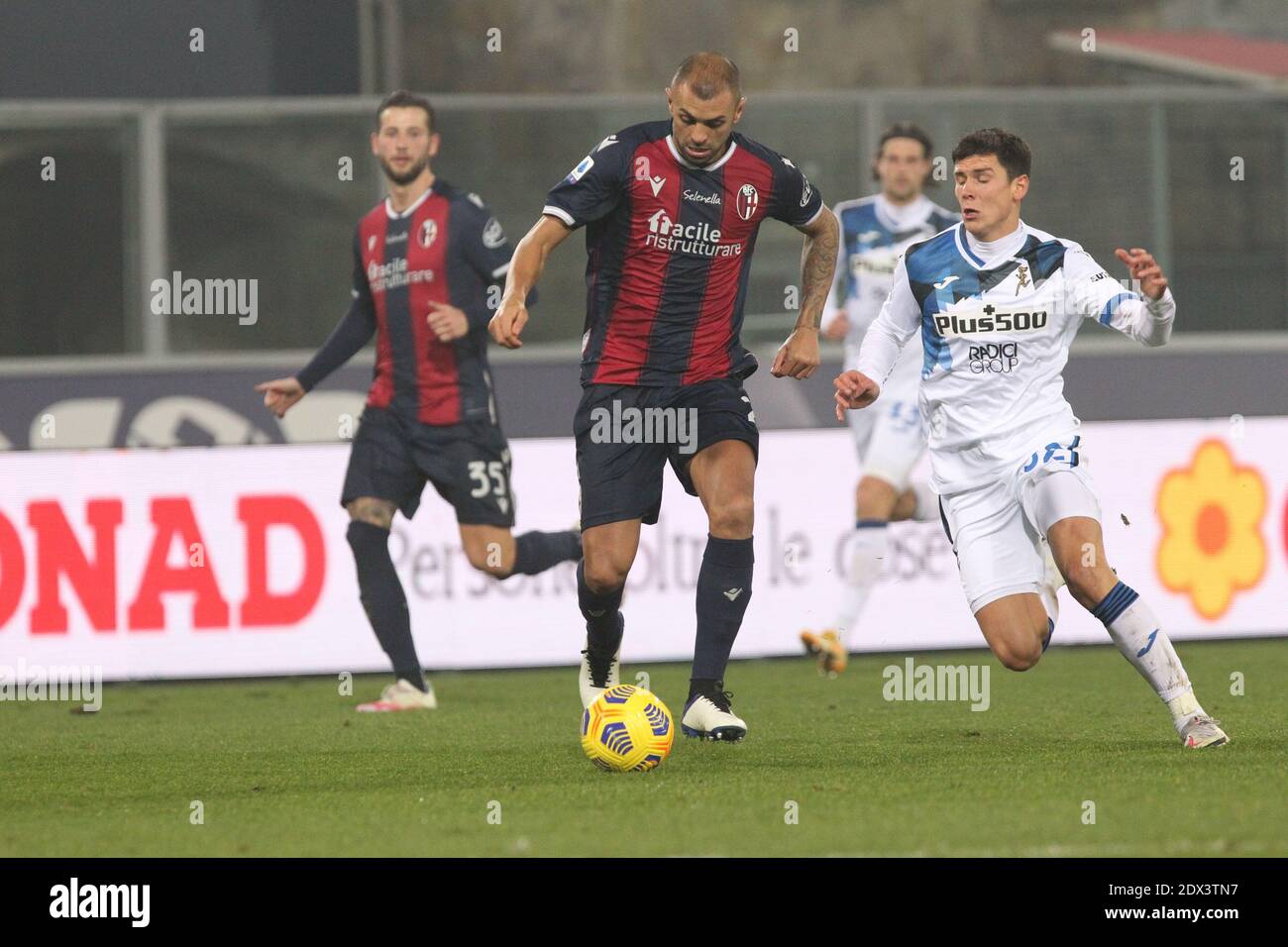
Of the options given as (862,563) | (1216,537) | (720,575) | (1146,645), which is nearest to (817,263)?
(720,575)

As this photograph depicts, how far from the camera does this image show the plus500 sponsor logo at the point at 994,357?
7.05 m

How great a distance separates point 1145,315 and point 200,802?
9.97ft

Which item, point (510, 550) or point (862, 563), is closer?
point (510, 550)

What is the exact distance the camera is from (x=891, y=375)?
10320 mm

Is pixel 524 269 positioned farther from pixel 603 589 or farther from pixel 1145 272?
pixel 1145 272


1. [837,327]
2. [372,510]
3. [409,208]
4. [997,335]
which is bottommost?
[372,510]

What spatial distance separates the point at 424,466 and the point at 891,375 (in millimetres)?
2292

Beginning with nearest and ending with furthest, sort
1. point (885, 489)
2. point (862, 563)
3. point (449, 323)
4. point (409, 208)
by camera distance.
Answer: point (449, 323), point (409, 208), point (885, 489), point (862, 563)

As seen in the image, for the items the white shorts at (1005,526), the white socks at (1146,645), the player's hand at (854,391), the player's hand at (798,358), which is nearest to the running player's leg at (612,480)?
the player's hand at (798,358)

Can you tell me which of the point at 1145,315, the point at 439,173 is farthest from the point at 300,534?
the point at 1145,315

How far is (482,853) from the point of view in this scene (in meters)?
5.18

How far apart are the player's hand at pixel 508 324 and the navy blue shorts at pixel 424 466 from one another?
246 centimetres

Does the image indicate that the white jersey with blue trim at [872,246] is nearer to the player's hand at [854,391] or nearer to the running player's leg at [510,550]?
the running player's leg at [510,550]

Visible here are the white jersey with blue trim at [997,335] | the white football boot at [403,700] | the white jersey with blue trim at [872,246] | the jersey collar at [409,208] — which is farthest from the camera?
the white jersey with blue trim at [872,246]
